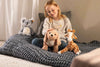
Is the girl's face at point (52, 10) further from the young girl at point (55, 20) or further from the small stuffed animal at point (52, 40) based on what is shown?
the small stuffed animal at point (52, 40)

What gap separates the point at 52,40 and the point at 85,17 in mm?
828

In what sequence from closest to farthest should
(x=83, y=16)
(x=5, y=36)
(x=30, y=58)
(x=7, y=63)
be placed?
(x=7, y=63), (x=30, y=58), (x=83, y=16), (x=5, y=36)

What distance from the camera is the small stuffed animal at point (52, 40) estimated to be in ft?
4.61

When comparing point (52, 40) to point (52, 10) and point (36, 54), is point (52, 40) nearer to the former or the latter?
point (36, 54)

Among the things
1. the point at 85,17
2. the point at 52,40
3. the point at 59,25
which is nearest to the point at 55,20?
the point at 59,25

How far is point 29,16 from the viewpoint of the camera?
85.1 inches

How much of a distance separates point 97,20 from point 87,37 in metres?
0.27

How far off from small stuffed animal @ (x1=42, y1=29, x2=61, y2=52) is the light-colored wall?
29.1 inches

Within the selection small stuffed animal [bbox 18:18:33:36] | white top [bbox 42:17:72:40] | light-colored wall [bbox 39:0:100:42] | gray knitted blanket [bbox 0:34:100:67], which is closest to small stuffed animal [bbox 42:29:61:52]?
gray knitted blanket [bbox 0:34:100:67]

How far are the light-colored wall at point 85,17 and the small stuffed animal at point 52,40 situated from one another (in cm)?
74

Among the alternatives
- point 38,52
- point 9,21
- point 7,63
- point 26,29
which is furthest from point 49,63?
point 9,21

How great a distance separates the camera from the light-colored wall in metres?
2.00

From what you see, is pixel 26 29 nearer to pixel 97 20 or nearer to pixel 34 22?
pixel 34 22

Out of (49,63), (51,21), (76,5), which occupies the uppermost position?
(76,5)
